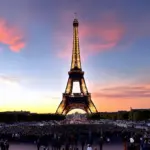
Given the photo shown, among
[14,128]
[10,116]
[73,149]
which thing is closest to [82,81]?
[10,116]

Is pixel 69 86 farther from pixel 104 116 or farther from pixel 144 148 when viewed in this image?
pixel 144 148

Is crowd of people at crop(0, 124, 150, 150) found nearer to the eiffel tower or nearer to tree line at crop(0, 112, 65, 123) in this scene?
tree line at crop(0, 112, 65, 123)

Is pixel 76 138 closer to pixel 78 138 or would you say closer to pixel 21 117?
pixel 78 138

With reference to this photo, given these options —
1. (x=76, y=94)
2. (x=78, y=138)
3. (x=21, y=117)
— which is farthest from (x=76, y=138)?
(x=21, y=117)

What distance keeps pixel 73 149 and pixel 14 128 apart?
40.5 meters

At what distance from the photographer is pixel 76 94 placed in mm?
88062

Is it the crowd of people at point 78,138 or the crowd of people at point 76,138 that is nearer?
the crowd of people at point 78,138

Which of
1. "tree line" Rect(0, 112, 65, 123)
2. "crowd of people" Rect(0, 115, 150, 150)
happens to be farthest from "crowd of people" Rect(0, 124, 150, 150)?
"tree line" Rect(0, 112, 65, 123)

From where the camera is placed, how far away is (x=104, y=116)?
384 ft

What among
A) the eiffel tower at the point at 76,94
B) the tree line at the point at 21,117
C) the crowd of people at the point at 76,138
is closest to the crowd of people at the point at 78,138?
the crowd of people at the point at 76,138

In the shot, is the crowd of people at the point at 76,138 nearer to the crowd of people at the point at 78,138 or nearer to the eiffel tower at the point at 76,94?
the crowd of people at the point at 78,138

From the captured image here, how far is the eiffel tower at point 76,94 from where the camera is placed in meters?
82.4

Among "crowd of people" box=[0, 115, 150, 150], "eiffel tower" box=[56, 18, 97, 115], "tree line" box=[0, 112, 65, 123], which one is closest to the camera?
"crowd of people" box=[0, 115, 150, 150]

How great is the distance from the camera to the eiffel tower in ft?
270
